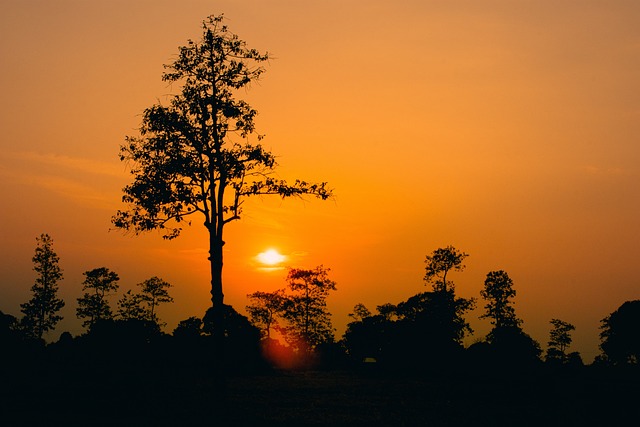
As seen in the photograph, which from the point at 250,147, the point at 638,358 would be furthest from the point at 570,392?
the point at 638,358

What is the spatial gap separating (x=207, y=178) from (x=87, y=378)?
24062 millimetres

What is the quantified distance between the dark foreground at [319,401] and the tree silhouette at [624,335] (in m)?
42.2

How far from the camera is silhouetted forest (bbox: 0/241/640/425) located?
111 feet

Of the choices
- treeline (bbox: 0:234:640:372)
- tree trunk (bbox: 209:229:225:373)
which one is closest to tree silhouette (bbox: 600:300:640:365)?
treeline (bbox: 0:234:640:372)

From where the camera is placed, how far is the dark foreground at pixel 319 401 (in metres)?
31.8

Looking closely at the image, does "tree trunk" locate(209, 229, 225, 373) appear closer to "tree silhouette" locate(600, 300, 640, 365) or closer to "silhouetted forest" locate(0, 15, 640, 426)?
"silhouetted forest" locate(0, 15, 640, 426)

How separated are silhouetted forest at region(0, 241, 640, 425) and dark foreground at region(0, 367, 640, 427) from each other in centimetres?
12

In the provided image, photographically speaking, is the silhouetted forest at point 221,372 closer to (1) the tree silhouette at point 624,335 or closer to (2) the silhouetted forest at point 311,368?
(2) the silhouetted forest at point 311,368

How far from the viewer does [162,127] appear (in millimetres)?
35875

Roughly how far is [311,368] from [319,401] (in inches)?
2263

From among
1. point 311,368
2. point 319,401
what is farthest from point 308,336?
point 319,401

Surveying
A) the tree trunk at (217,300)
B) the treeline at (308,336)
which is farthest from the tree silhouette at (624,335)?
the tree trunk at (217,300)

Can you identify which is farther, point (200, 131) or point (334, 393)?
point (334, 393)

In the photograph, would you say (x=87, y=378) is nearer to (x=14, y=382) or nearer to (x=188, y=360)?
(x=14, y=382)
